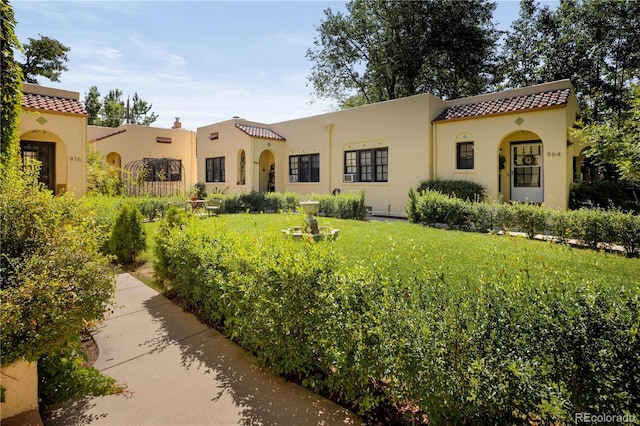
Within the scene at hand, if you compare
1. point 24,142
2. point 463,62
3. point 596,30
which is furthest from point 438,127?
point 24,142

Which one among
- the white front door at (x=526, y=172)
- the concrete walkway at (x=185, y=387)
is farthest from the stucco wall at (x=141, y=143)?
the concrete walkway at (x=185, y=387)

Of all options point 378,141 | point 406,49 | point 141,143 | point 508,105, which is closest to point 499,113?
point 508,105

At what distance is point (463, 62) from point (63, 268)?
2740 centimetres

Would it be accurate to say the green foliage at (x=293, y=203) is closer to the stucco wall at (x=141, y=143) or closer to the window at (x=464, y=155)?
the window at (x=464, y=155)

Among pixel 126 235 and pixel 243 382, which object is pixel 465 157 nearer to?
pixel 126 235

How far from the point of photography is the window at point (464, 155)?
14344mm

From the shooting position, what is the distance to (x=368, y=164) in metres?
17.3

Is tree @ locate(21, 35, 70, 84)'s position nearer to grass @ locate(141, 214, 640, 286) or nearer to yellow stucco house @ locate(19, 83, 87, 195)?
yellow stucco house @ locate(19, 83, 87, 195)

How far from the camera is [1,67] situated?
5.19 meters

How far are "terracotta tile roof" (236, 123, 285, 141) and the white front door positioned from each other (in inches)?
511

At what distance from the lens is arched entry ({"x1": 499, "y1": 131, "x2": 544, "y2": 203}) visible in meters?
13.7

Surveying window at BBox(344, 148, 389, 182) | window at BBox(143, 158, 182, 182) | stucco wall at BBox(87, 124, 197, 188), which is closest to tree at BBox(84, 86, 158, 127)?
stucco wall at BBox(87, 124, 197, 188)

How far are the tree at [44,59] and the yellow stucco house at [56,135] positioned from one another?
20500 millimetres

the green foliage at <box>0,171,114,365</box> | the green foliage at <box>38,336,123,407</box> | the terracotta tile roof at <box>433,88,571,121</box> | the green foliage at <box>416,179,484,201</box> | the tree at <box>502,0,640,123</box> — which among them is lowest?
the green foliage at <box>38,336,123,407</box>
